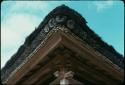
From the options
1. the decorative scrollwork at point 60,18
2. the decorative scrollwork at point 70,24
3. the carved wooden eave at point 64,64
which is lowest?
the carved wooden eave at point 64,64

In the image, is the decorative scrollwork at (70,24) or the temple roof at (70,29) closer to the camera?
the decorative scrollwork at (70,24)

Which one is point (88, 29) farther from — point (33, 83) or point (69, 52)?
point (33, 83)

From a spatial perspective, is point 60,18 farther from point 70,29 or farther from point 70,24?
point 70,29

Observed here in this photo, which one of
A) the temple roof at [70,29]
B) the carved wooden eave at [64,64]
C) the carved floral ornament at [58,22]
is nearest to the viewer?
the carved wooden eave at [64,64]

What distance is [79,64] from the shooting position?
27.4 ft

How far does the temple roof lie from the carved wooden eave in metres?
0.32

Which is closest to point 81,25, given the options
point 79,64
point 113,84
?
point 79,64

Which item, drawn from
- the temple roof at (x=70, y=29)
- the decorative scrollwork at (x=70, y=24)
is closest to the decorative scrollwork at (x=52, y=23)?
the temple roof at (x=70, y=29)

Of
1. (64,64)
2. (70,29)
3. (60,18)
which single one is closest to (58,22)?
(60,18)

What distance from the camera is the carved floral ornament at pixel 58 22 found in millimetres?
8250

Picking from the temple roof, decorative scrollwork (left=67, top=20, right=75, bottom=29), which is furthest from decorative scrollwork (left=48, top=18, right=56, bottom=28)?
decorative scrollwork (left=67, top=20, right=75, bottom=29)

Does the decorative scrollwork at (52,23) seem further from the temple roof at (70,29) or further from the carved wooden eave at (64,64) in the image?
the carved wooden eave at (64,64)

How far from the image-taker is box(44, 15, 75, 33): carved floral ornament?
8250mm

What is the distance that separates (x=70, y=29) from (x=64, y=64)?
678mm
